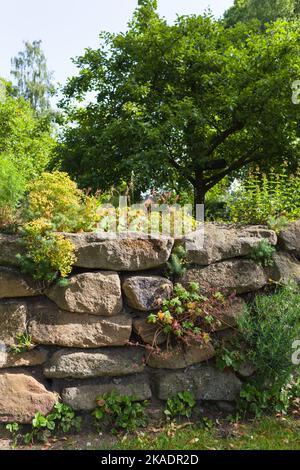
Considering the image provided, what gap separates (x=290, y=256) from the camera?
414cm

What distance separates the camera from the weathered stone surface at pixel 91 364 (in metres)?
3.42

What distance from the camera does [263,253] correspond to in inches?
155

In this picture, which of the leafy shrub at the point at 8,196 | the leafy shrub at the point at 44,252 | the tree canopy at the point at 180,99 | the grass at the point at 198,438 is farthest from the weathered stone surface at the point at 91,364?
the tree canopy at the point at 180,99

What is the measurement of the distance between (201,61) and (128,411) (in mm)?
5987

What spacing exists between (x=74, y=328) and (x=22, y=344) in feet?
1.37

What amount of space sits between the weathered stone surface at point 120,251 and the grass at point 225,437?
1310mm

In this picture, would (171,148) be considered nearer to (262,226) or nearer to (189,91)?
(189,91)

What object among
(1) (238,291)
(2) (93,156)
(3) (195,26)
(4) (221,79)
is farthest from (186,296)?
(3) (195,26)

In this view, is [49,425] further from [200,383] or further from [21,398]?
[200,383]

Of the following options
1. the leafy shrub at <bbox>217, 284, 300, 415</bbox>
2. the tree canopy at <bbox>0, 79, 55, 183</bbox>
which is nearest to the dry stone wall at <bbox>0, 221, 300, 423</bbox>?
the leafy shrub at <bbox>217, 284, 300, 415</bbox>

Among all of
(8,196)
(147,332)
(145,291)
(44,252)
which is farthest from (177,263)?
(8,196)

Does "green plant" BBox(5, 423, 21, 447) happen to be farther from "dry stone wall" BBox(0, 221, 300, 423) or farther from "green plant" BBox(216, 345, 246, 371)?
"green plant" BBox(216, 345, 246, 371)

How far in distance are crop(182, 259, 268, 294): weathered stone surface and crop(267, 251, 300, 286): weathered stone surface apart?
113 mm

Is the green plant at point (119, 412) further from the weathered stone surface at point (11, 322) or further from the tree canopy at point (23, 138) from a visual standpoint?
the tree canopy at point (23, 138)
